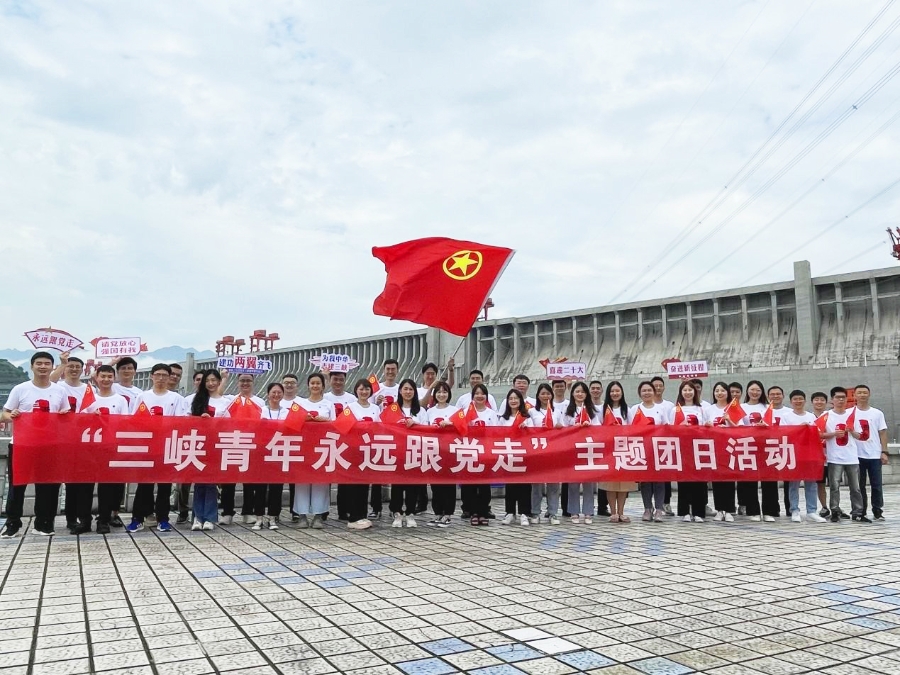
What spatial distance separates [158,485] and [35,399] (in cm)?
148

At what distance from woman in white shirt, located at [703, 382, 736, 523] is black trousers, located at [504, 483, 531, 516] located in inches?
99.7

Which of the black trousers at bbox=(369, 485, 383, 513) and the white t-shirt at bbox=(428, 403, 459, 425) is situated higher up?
the white t-shirt at bbox=(428, 403, 459, 425)

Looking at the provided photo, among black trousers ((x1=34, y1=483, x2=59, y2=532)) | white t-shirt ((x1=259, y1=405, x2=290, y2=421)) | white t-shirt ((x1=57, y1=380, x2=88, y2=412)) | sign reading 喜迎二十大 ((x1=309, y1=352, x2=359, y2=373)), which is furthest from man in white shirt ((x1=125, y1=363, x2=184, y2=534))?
sign reading 喜迎二十大 ((x1=309, y1=352, x2=359, y2=373))

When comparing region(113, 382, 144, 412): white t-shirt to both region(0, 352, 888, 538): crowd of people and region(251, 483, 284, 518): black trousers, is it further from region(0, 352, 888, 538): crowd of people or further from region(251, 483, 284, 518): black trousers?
region(251, 483, 284, 518): black trousers

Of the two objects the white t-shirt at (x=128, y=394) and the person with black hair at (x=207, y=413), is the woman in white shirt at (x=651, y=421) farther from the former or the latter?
the white t-shirt at (x=128, y=394)

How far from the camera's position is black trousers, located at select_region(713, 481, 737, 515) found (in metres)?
8.57

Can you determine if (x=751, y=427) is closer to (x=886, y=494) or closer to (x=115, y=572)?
(x=886, y=494)

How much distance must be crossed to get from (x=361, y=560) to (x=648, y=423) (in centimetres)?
448

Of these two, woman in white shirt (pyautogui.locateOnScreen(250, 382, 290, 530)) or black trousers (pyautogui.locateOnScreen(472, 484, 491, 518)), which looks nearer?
woman in white shirt (pyautogui.locateOnScreen(250, 382, 290, 530))

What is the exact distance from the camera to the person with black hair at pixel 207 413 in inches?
279

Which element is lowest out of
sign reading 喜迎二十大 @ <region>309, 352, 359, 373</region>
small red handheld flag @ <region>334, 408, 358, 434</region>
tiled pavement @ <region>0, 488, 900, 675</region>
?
tiled pavement @ <region>0, 488, 900, 675</region>

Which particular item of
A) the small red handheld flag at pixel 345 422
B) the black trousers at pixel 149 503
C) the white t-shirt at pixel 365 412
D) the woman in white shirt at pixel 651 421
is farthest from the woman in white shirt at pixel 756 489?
the black trousers at pixel 149 503

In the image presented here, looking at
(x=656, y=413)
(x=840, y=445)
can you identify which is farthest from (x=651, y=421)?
(x=840, y=445)

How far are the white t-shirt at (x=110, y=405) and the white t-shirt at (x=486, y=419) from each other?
3883 millimetres
